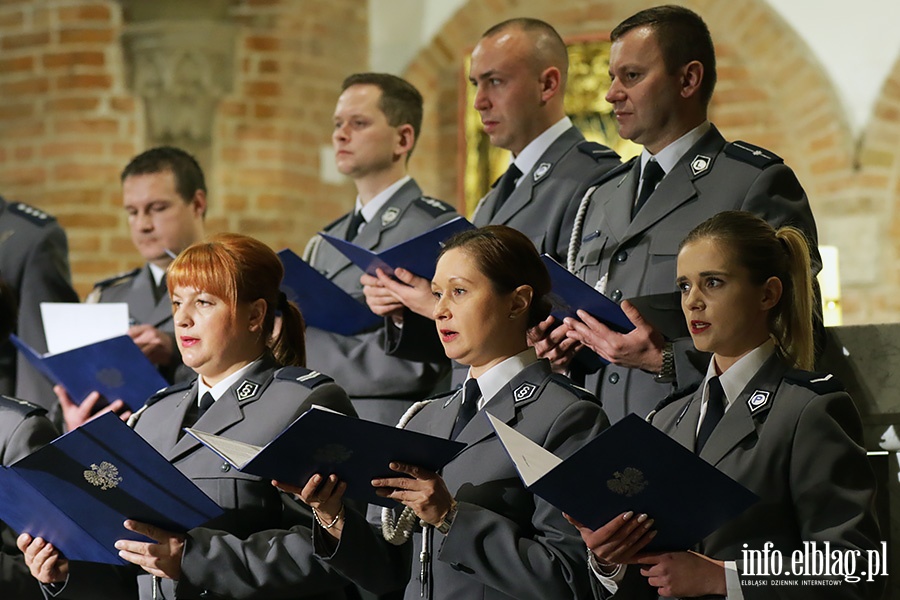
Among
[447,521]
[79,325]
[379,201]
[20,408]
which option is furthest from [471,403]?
[79,325]

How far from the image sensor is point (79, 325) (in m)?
4.12

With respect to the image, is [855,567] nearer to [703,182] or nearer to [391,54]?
[703,182]

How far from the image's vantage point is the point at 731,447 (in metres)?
2.52

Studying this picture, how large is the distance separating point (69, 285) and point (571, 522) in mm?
2808

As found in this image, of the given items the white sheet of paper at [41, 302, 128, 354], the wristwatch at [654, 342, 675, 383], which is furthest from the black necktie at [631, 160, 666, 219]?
the white sheet of paper at [41, 302, 128, 354]

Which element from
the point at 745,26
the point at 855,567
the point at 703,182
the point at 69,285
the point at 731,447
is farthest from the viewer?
the point at 745,26

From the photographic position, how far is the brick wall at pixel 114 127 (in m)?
6.68

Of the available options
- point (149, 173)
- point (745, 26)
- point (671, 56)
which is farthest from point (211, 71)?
point (671, 56)

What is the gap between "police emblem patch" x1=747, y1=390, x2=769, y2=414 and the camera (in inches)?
99.6

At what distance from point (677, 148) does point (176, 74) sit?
398 centimetres

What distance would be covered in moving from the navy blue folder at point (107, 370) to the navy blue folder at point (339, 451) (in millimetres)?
1245

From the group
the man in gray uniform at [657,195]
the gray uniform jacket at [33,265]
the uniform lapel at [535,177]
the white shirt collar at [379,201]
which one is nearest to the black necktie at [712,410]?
the man in gray uniform at [657,195]

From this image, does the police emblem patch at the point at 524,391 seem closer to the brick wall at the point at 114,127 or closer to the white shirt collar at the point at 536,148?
the white shirt collar at the point at 536,148

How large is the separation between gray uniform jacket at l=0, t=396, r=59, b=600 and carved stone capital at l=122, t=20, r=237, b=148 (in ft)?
11.2
